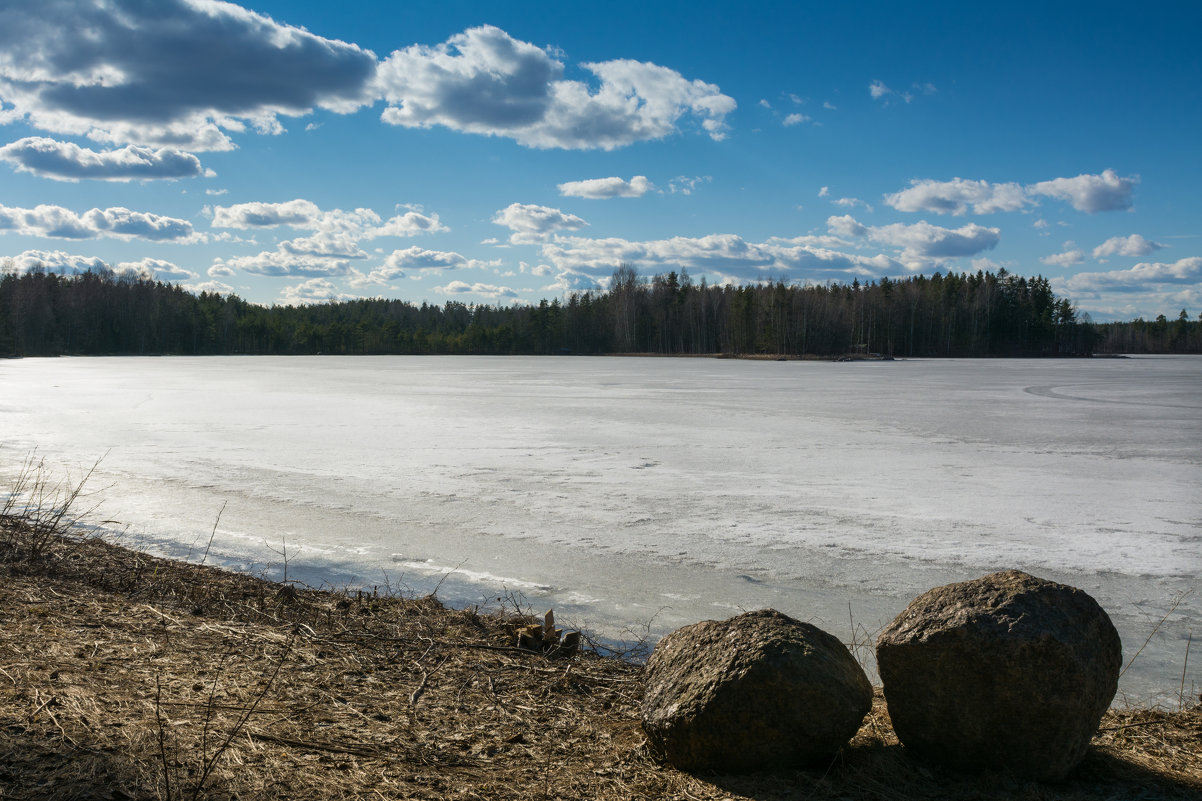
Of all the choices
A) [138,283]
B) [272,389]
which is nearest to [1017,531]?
[272,389]

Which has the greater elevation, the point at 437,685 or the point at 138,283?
the point at 138,283

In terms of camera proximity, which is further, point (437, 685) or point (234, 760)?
point (437, 685)

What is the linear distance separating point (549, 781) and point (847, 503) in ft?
18.3

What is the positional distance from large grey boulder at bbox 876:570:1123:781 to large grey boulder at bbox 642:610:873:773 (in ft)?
0.72

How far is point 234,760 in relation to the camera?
2416 millimetres

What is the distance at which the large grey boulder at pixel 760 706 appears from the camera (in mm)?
2525

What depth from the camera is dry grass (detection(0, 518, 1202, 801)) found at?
2.38 m

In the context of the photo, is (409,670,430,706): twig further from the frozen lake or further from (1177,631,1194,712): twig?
(1177,631,1194,712): twig

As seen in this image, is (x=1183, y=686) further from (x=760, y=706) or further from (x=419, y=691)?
(x=419, y=691)

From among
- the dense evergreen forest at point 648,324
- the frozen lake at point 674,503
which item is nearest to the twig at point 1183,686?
the frozen lake at point 674,503

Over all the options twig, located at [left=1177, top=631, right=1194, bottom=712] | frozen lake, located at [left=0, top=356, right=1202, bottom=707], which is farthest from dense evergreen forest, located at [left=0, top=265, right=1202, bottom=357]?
twig, located at [left=1177, top=631, right=1194, bottom=712]

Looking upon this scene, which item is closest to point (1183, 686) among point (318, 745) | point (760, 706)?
point (760, 706)

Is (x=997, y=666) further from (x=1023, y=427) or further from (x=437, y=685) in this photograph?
(x=1023, y=427)

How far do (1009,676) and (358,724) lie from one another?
2116 mm
